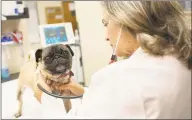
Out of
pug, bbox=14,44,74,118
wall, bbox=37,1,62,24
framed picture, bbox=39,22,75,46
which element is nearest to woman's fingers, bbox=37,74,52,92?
pug, bbox=14,44,74,118

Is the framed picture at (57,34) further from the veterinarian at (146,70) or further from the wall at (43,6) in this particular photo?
the veterinarian at (146,70)

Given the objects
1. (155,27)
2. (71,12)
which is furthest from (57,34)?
(155,27)

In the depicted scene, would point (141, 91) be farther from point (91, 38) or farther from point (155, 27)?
point (91, 38)

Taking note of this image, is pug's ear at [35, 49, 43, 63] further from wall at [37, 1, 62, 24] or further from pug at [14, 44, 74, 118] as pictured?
wall at [37, 1, 62, 24]

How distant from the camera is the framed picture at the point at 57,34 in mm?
821

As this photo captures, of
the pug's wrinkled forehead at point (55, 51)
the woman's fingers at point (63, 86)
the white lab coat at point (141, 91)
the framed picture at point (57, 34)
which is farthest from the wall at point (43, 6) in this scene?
the white lab coat at point (141, 91)

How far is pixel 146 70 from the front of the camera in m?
0.64

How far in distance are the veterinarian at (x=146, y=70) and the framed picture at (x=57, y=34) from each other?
191 mm

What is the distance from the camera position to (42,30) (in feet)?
2.83

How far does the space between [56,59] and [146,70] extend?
0.91ft

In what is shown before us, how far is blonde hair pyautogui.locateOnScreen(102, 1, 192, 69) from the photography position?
654mm

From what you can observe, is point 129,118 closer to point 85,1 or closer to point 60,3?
point 85,1

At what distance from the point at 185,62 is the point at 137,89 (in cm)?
17

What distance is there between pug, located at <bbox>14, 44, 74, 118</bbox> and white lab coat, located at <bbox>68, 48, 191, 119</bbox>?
136 millimetres
